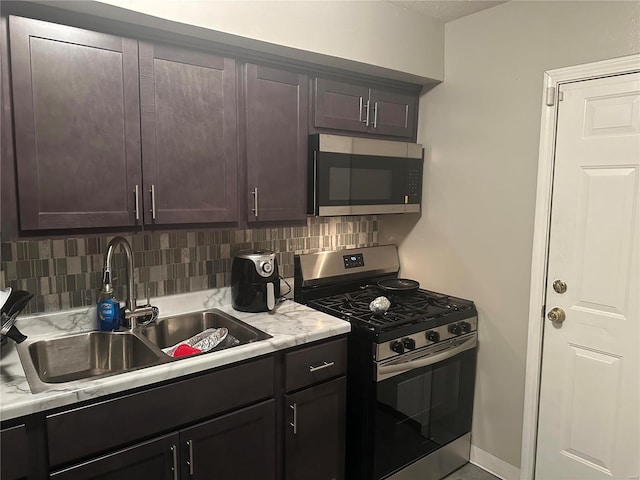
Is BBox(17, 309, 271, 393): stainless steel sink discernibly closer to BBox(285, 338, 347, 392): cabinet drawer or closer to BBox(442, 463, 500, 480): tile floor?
BBox(285, 338, 347, 392): cabinet drawer

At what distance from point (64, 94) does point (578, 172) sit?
2147 millimetres

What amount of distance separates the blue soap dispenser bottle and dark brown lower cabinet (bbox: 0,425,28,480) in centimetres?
62

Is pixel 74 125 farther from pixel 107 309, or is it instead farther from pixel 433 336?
pixel 433 336

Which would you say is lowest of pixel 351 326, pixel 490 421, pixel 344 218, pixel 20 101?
pixel 490 421

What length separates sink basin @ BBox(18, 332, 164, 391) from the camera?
5.76ft

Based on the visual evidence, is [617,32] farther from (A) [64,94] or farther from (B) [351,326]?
(A) [64,94]

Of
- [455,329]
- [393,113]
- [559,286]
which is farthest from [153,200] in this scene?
[559,286]

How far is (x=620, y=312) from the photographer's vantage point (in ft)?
6.57

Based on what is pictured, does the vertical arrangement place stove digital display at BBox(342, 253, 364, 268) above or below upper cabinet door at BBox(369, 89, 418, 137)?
below

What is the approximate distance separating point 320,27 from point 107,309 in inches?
60.6

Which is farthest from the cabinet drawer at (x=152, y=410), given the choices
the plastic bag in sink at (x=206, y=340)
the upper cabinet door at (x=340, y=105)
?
the upper cabinet door at (x=340, y=105)

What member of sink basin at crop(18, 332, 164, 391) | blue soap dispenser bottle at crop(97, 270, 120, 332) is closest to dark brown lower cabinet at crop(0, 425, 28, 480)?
sink basin at crop(18, 332, 164, 391)

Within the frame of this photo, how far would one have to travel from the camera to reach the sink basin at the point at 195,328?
6.47 feet

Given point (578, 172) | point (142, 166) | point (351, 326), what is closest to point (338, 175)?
point (351, 326)
